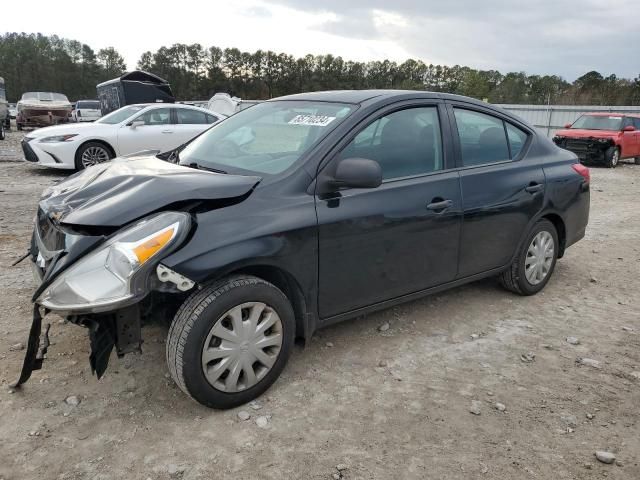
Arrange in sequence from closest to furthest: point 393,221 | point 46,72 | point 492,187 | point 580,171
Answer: point 393,221
point 492,187
point 580,171
point 46,72

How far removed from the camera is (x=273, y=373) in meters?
2.82

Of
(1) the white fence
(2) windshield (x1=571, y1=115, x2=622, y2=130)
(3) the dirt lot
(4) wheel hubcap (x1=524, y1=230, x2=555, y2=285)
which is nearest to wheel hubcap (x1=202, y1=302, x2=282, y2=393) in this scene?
(3) the dirt lot

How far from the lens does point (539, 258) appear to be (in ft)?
14.3

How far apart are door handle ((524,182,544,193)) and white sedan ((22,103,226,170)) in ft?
23.8

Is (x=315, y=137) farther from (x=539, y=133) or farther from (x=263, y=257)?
(x=539, y=133)

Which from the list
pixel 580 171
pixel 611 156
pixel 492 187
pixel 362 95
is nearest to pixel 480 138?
pixel 492 187

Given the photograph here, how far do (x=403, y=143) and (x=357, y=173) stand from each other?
2.46 ft

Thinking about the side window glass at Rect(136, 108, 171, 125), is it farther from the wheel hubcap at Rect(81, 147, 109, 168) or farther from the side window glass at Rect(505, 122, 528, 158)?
the side window glass at Rect(505, 122, 528, 158)

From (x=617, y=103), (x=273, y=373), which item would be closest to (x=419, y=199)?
(x=273, y=373)

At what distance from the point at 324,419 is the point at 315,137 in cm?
161

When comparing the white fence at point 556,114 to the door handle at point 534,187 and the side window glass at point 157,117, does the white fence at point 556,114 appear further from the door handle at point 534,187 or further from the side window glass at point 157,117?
the door handle at point 534,187

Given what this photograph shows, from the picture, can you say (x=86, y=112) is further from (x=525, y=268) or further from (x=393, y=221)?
(x=393, y=221)

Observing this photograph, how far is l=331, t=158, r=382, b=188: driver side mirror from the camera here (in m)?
2.80

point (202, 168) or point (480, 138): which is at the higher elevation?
point (480, 138)
